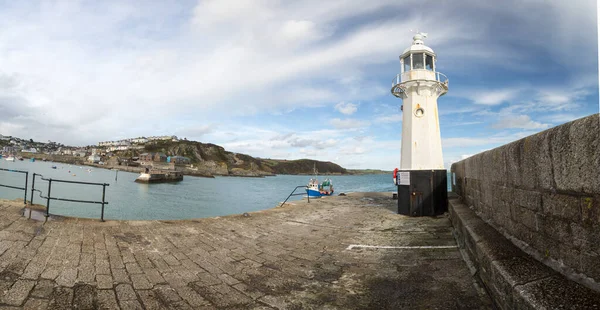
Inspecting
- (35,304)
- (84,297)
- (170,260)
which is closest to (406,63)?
(170,260)

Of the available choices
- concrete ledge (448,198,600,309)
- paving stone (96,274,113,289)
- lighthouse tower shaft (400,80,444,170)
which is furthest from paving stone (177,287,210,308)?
lighthouse tower shaft (400,80,444,170)

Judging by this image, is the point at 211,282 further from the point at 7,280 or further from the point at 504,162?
the point at 504,162

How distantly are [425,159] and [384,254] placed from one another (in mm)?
6161

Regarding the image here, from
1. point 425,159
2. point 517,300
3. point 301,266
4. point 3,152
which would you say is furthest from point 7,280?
point 3,152

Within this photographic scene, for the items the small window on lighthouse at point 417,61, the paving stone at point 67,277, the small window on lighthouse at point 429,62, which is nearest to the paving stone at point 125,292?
the paving stone at point 67,277

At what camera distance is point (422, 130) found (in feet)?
33.5

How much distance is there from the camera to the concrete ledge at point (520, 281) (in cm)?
184

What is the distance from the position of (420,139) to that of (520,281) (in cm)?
859

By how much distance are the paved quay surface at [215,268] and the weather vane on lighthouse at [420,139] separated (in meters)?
3.02

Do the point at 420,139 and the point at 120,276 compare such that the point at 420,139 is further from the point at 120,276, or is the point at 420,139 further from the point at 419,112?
the point at 120,276

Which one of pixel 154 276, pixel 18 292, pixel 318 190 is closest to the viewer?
pixel 18 292

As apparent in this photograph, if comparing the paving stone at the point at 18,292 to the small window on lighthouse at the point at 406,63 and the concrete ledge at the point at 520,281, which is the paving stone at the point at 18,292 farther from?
the small window on lighthouse at the point at 406,63

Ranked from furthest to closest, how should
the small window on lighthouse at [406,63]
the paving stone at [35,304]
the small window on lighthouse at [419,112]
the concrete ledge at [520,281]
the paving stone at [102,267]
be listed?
the small window on lighthouse at [406,63], the small window on lighthouse at [419,112], the paving stone at [102,267], the paving stone at [35,304], the concrete ledge at [520,281]

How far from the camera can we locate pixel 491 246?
326 centimetres
